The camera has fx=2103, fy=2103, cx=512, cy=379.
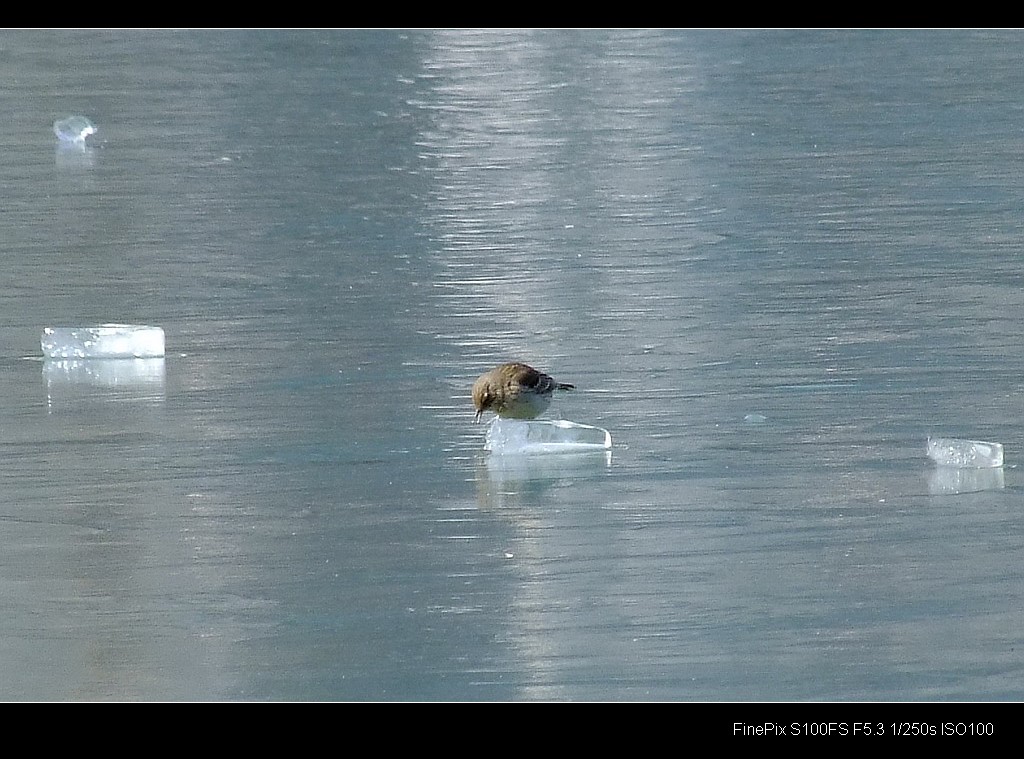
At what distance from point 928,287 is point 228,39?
9.87m

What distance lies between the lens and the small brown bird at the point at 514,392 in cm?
495

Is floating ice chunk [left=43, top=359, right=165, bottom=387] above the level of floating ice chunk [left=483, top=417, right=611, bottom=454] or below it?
below

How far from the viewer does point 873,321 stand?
6465 millimetres

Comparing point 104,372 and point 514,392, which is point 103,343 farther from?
point 514,392

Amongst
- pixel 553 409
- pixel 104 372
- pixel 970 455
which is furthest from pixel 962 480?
pixel 104 372

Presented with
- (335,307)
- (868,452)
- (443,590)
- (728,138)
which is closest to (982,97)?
(728,138)

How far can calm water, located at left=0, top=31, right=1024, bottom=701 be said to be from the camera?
367 centimetres

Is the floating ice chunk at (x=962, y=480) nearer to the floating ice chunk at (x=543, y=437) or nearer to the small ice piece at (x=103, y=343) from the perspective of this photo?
the floating ice chunk at (x=543, y=437)

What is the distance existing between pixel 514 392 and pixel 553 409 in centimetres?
44

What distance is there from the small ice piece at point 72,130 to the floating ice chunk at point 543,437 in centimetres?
651

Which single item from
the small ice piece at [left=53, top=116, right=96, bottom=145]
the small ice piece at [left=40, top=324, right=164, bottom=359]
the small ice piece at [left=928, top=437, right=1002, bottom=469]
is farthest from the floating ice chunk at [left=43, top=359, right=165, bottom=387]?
the small ice piece at [left=53, top=116, right=96, bottom=145]

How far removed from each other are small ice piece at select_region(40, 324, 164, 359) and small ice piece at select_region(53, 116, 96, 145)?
5.06 meters

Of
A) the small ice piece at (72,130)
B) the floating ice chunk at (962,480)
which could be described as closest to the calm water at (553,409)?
the floating ice chunk at (962,480)

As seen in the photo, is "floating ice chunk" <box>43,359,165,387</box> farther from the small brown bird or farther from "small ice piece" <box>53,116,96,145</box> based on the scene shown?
"small ice piece" <box>53,116,96,145</box>
